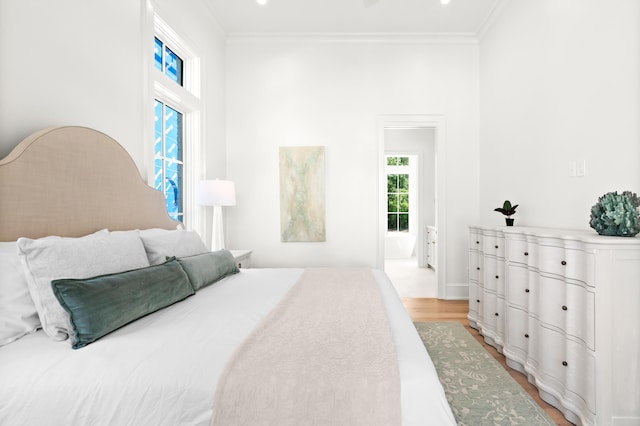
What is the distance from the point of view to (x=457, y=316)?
3.47 meters

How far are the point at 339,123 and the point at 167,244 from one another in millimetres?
2810

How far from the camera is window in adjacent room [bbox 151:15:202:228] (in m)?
2.81

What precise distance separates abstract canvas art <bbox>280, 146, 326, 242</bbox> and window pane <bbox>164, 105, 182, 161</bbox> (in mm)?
1270

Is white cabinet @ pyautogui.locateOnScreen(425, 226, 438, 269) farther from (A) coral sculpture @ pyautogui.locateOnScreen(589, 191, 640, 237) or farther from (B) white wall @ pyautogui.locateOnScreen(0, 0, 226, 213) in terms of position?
(B) white wall @ pyautogui.locateOnScreen(0, 0, 226, 213)

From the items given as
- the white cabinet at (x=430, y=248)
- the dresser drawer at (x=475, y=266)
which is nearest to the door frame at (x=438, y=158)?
the dresser drawer at (x=475, y=266)

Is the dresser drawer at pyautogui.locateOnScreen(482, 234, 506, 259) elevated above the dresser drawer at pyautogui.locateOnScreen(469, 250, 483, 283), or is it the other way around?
the dresser drawer at pyautogui.locateOnScreen(482, 234, 506, 259)

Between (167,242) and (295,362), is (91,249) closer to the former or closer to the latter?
(167,242)

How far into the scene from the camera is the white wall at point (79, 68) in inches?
58.3

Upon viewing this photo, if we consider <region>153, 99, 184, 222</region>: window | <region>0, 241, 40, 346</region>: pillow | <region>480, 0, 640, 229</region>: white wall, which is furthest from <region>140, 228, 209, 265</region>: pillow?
<region>480, 0, 640, 229</region>: white wall

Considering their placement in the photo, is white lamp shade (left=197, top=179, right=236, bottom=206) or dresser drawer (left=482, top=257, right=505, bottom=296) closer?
dresser drawer (left=482, top=257, right=505, bottom=296)

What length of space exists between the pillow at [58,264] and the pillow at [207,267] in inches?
15.7

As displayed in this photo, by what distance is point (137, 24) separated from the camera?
2.34m

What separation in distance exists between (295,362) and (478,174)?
3829mm

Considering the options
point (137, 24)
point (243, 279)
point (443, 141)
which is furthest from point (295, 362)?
point (443, 141)
